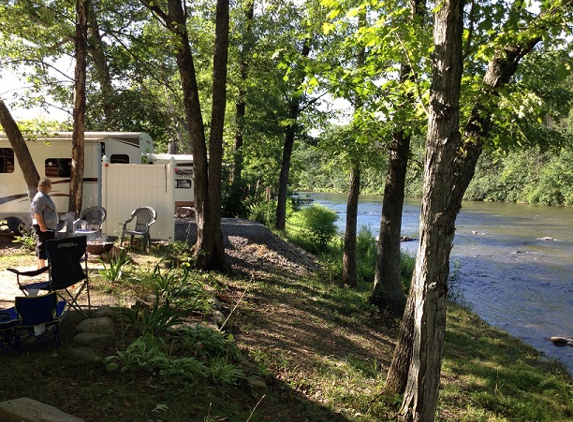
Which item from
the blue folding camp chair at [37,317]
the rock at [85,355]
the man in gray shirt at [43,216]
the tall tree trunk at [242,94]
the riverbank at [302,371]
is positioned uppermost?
the tall tree trunk at [242,94]

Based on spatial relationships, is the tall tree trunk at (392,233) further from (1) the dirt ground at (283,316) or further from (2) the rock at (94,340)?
(2) the rock at (94,340)

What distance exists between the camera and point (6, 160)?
12.8 metres

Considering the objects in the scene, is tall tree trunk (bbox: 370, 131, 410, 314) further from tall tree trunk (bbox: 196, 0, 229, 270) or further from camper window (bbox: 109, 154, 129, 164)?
camper window (bbox: 109, 154, 129, 164)

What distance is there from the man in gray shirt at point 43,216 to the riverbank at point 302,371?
4.40 ft

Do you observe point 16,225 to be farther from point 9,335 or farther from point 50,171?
A: point 9,335

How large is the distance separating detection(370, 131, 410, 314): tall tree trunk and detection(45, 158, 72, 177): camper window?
870cm

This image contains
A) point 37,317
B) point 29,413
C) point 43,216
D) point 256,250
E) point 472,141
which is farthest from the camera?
point 256,250

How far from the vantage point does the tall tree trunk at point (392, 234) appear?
29.4 ft

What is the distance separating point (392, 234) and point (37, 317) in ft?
21.4

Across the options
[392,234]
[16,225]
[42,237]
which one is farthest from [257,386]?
[16,225]

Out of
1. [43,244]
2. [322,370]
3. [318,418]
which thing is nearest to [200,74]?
[43,244]

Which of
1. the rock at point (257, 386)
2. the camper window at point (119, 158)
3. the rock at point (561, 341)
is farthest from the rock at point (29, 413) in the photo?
the camper window at point (119, 158)

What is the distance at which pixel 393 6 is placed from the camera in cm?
554

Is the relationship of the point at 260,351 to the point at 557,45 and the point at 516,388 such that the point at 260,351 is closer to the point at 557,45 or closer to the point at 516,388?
the point at 516,388
